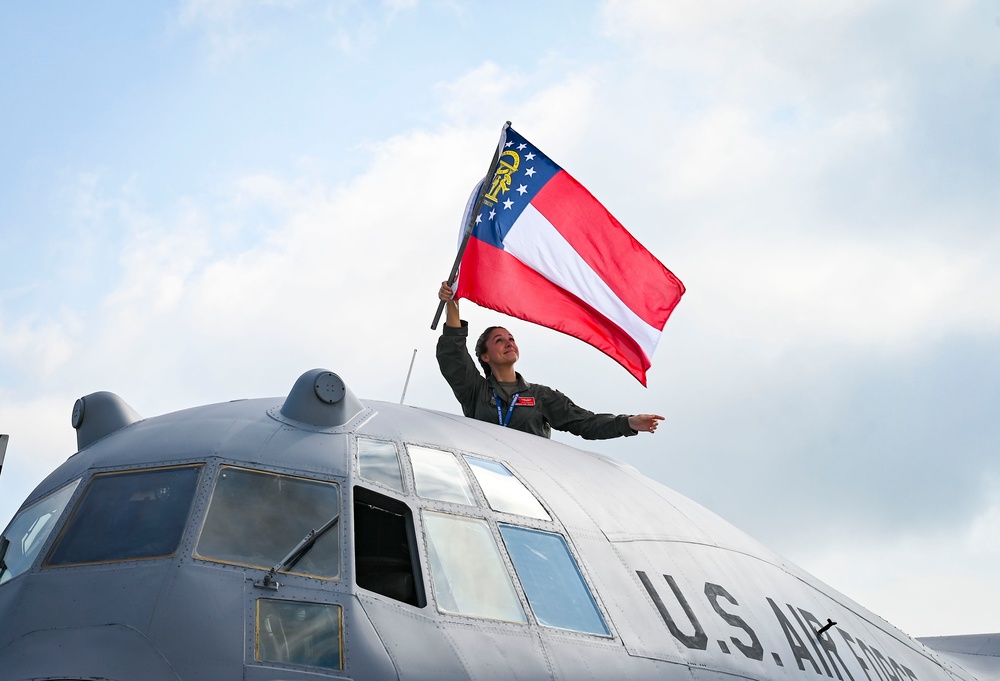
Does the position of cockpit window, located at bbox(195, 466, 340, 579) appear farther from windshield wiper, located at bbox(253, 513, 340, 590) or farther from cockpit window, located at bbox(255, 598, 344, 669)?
cockpit window, located at bbox(255, 598, 344, 669)

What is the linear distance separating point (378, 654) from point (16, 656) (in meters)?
1.94

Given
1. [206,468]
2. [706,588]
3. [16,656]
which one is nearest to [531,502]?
[706,588]

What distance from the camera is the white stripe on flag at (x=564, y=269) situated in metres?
13.8

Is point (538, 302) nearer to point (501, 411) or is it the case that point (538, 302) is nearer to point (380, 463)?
point (501, 411)

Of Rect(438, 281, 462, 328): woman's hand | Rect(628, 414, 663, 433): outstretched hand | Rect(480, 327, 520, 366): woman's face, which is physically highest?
Rect(438, 281, 462, 328): woman's hand

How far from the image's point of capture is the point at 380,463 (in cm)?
775

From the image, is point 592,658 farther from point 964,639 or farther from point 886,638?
point 964,639

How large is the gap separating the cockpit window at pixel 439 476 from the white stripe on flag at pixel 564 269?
5.89m

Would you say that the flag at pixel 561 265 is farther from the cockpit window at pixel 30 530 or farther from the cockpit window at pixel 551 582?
the cockpit window at pixel 30 530

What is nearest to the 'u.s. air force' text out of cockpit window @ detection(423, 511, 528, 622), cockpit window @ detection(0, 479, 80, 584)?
cockpit window @ detection(423, 511, 528, 622)

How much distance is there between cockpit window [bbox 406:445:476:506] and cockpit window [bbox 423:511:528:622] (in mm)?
218

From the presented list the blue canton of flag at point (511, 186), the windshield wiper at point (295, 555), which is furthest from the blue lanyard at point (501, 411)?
the windshield wiper at point (295, 555)

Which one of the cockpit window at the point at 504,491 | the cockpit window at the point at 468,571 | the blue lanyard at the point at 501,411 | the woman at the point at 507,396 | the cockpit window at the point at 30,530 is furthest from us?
the woman at the point at 507,396

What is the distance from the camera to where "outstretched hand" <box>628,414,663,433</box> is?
468 inches
